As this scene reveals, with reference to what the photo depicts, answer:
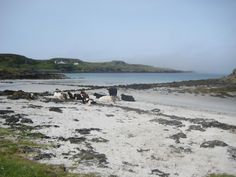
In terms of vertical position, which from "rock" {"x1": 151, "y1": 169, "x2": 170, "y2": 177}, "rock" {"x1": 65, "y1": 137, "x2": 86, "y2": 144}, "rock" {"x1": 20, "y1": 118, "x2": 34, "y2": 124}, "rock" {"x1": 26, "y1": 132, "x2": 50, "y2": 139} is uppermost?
"rock" {"x1": 20, "y1": 118, "x2": 34, "y2": 124}

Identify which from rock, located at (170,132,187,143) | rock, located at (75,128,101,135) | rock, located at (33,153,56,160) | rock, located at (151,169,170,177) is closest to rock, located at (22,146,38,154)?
rock, located at (33,153,56,160)

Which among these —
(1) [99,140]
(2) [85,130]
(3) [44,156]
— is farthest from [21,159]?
(2) [85,130]

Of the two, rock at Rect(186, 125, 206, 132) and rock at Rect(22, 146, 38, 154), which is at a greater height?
rock at Rect(186, 125, 206, 132)

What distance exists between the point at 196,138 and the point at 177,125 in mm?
3966

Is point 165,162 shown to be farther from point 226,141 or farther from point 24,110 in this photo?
point 24,110

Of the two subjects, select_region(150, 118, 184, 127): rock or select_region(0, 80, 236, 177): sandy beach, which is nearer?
select_region(0, 80, 236, 177): sandy beach

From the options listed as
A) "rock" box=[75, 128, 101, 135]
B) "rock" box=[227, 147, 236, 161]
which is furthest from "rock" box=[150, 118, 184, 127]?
"rock" box=[227, 147, 236, 161]

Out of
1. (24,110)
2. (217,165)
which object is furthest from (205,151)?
(24,110)

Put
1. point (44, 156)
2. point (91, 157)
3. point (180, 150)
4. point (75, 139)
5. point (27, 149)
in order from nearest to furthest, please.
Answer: point (44, 156) → point (91, 157) → point (27, 149) → point (180, 150) → point (75, 139)

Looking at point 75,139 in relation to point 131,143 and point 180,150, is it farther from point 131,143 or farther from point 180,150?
point 180,150

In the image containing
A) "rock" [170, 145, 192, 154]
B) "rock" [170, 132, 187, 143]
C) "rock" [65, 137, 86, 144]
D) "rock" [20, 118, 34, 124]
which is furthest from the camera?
"rock" [20, 118, 34, 124]

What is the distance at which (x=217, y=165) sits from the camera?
1540 centimetres

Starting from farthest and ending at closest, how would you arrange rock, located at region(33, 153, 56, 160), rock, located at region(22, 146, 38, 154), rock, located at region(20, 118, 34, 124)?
1. rock, located at region(20, 118, 34, 124)
2. rock, located at region(22, 146, 38, 154)
3. rock, located at region(33, 153, 56, 160)

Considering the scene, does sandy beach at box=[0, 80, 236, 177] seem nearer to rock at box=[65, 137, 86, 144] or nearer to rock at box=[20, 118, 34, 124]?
rock at box=[65, 137, 86, 144]
